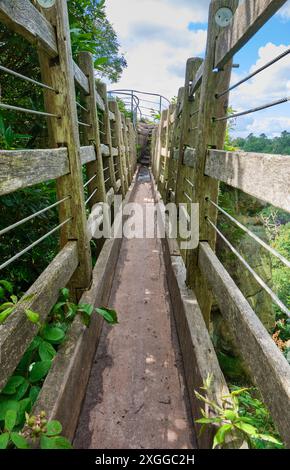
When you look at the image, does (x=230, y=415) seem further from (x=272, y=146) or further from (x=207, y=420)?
(x=272, y=146)

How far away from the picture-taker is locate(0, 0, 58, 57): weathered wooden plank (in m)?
1.19

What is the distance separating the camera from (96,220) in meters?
3.28

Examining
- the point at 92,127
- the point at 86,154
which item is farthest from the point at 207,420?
the point at 92,127

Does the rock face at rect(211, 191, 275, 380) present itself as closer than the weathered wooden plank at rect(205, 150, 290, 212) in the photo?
No

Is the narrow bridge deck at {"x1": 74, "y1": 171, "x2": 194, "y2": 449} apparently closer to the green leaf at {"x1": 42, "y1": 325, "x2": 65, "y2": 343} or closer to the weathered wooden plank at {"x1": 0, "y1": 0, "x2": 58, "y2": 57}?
the green leaf at {"x1": 42, "y1": 325, "x2": 65, "y2": 343}

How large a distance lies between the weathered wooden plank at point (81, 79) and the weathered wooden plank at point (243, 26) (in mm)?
1066

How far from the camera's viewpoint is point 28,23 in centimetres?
138

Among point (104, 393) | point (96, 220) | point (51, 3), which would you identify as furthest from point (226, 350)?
point (51, 3)

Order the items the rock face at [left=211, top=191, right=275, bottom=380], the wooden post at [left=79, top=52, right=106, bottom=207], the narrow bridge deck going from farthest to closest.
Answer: the rock face at [left=211, top=191, right=275, bottom=380] < the wooden post at [left=79, top=52, right=106, bottom=207] < the narrow bridge deck

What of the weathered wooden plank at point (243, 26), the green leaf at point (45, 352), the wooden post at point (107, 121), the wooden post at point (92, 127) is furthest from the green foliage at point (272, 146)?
the green leaf at point (45, 352)

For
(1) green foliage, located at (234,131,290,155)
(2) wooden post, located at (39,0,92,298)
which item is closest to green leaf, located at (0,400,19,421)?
(2) wooden post, located at (39,0,92,298)

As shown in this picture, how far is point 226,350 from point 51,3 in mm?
7756

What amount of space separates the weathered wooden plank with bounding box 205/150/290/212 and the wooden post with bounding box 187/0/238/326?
0.55 meters

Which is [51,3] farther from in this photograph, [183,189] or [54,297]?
[183,189]
